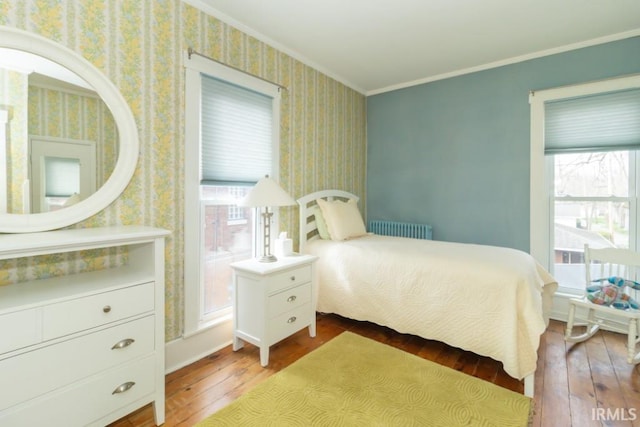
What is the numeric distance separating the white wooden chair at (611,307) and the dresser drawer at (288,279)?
206cm

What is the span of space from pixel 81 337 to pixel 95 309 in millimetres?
121

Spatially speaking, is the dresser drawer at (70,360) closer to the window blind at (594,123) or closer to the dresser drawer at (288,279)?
the dresser drawer at (288,279)

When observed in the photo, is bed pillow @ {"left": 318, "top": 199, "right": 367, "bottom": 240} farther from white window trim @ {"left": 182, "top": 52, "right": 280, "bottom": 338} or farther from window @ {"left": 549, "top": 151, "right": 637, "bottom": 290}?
window @ {"left": 549, "top": 151, "right": 637, "bottom": 290}

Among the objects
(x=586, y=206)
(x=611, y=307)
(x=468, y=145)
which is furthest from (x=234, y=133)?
(x=586, y=206)

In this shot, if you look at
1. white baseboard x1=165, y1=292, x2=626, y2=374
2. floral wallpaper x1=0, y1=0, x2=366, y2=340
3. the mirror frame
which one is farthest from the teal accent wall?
the mirror frame

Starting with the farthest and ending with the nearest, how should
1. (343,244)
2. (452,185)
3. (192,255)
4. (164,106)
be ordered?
(452,185) < (343,244) < (192,255) < (164,106)

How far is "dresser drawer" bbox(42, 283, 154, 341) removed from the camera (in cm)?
124

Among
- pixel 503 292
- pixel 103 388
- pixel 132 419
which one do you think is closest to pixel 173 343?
pixel 132 419

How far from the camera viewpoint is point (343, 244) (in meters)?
2.88

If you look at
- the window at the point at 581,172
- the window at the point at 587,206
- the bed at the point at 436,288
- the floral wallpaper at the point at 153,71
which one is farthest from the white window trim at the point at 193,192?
the window at the point at 587,206

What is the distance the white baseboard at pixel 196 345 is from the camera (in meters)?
2.07

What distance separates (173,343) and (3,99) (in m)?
1.63

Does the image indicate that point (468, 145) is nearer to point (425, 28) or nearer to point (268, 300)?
point (425, 28)

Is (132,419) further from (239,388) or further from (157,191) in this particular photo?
(157,191)
